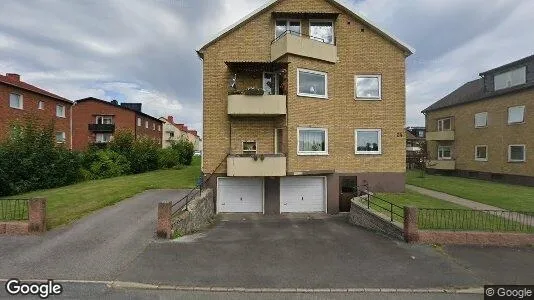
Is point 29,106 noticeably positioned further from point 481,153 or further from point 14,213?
point 481,153

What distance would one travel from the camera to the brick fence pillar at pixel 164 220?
10062 mm

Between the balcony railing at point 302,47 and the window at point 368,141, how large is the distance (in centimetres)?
429

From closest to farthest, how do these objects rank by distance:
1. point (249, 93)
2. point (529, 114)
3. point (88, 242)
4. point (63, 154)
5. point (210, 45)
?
1. point (88, 242)
2. point (249, 93)
3. point (210, 45)
4. point (63, 154)
5. point (529, 114)

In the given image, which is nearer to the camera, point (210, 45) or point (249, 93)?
point (249, 93)

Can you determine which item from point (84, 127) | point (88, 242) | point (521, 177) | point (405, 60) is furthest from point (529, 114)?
point (84, 127)

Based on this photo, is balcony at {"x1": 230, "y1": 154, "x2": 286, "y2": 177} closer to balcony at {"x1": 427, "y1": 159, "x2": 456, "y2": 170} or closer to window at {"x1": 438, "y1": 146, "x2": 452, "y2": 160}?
balcony at {"x1": 427, "y1": 159, "x2": 456, "y2": 170}

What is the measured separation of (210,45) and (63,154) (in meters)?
13.5

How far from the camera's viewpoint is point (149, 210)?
13.8 m

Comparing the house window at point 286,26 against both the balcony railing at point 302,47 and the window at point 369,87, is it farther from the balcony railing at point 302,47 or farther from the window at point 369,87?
the window at point 369,87

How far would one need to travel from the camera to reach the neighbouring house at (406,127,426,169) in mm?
37612

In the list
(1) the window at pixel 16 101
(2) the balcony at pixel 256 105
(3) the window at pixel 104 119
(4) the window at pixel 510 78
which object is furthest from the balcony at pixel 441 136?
(3) the window at pixel 104 119

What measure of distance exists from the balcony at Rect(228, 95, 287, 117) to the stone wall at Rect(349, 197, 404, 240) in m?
5.86

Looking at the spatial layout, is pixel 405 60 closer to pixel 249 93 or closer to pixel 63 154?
pixel 249 93

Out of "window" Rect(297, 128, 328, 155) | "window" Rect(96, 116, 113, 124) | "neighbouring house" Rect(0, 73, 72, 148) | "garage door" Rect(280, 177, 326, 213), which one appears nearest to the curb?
"window" Rect(297, 128, 328, 155)
